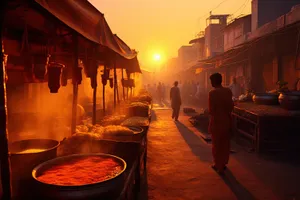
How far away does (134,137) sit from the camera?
439 cm

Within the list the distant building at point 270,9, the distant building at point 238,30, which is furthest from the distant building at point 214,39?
the distant building at point 270,9

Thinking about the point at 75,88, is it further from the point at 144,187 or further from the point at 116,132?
the point at 144,187

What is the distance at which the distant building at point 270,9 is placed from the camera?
18.7 meters

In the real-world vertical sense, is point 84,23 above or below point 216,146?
above

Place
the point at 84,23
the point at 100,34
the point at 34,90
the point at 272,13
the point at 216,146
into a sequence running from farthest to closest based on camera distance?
the point at 272,13
the point at 34,90
the point at 216,146
the point at 100,34
the point at 84,23

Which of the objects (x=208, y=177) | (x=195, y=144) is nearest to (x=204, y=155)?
(x=195, y=144)

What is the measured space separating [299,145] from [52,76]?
6.27m

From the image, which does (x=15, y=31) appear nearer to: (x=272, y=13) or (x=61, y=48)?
(x=61, y=48)

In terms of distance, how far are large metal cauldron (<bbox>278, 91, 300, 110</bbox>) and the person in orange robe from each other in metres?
2.23

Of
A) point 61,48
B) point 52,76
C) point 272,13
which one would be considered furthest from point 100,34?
point 272,13

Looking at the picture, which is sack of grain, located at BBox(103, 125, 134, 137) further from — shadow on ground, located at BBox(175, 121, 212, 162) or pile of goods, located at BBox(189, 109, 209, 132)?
pile of goods, located at BBox(189, 109, 209, 132)

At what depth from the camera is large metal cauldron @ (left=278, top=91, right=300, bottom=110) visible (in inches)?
266

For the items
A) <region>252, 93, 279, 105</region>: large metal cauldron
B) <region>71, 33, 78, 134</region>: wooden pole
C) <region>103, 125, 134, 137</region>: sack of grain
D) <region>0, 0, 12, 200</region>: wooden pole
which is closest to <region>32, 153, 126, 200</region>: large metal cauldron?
<region>0, 0, 12, 200</region>: wooden pole

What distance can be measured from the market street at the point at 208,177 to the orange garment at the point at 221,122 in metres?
0.36
